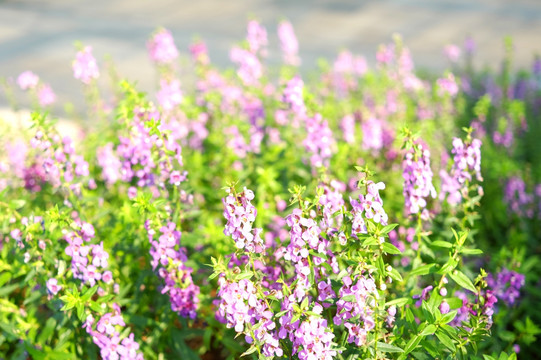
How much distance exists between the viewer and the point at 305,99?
4676mm

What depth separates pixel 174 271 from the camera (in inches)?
131

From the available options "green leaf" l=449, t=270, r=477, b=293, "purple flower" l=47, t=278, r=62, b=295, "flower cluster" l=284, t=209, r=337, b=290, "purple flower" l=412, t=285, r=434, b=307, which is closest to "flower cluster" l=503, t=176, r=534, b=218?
"purple flower" l=412, t=285, r=434, b=307

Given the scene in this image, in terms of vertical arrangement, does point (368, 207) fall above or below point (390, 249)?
above

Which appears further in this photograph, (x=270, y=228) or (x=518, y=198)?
(x=518, y=198)

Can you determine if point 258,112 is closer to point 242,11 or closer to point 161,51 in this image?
point 161,51

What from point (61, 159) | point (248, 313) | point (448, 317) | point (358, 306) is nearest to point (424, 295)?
point (448, 317)

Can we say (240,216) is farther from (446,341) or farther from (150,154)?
(150,154)

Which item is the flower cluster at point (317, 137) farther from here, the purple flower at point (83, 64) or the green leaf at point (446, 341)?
the purple flower at point (83, 64)

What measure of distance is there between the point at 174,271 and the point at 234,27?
11.3m

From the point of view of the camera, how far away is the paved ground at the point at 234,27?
11727mm

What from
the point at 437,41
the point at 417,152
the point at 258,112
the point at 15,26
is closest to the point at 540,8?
the point at 437,41

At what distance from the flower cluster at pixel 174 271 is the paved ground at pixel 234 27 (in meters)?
8.17

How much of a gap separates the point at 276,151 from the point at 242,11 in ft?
33.1

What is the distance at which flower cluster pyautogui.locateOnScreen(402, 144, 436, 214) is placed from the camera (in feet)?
10.2
